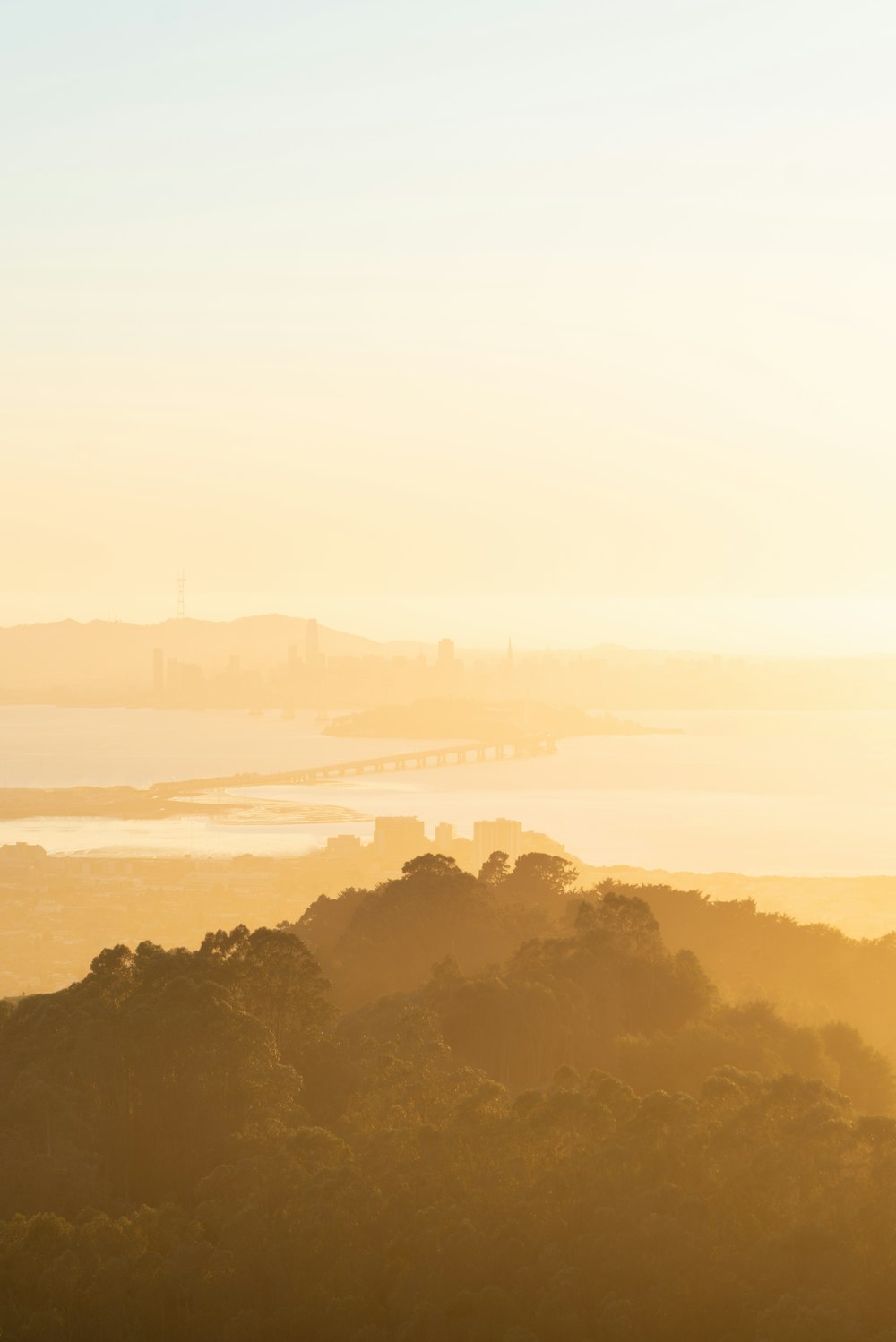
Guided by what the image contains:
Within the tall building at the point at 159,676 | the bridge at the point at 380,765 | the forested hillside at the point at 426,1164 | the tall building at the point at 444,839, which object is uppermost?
the tall building at the point at 159,676

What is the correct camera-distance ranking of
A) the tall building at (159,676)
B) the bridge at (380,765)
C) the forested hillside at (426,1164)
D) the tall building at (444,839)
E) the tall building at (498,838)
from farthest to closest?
the tall building at (159,676) < the bridge at (380,765) < the tall building at (444,839) < the tall building at (498,838) < the forested hillside at (426,1164)

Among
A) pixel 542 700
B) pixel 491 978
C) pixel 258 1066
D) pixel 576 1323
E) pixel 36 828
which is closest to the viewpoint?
pixel 576 1323

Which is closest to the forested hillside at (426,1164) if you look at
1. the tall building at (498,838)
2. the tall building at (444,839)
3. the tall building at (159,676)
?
the tall building at (498,838)

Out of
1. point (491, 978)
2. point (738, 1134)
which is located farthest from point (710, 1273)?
point (491, 978)

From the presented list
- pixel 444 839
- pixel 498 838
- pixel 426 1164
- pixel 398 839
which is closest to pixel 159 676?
pixel 444 839

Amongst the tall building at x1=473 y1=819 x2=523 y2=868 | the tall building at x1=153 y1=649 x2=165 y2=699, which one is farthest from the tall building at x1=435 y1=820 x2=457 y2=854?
the tall building at x1=153 y1=649 x2=165 y2=699

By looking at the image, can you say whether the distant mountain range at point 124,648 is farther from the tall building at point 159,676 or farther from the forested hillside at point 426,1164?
the forested hillside at point 426,1164

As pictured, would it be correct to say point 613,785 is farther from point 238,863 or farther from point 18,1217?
point 18,1217

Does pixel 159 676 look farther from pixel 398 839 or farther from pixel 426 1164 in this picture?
pixel 426 1164
